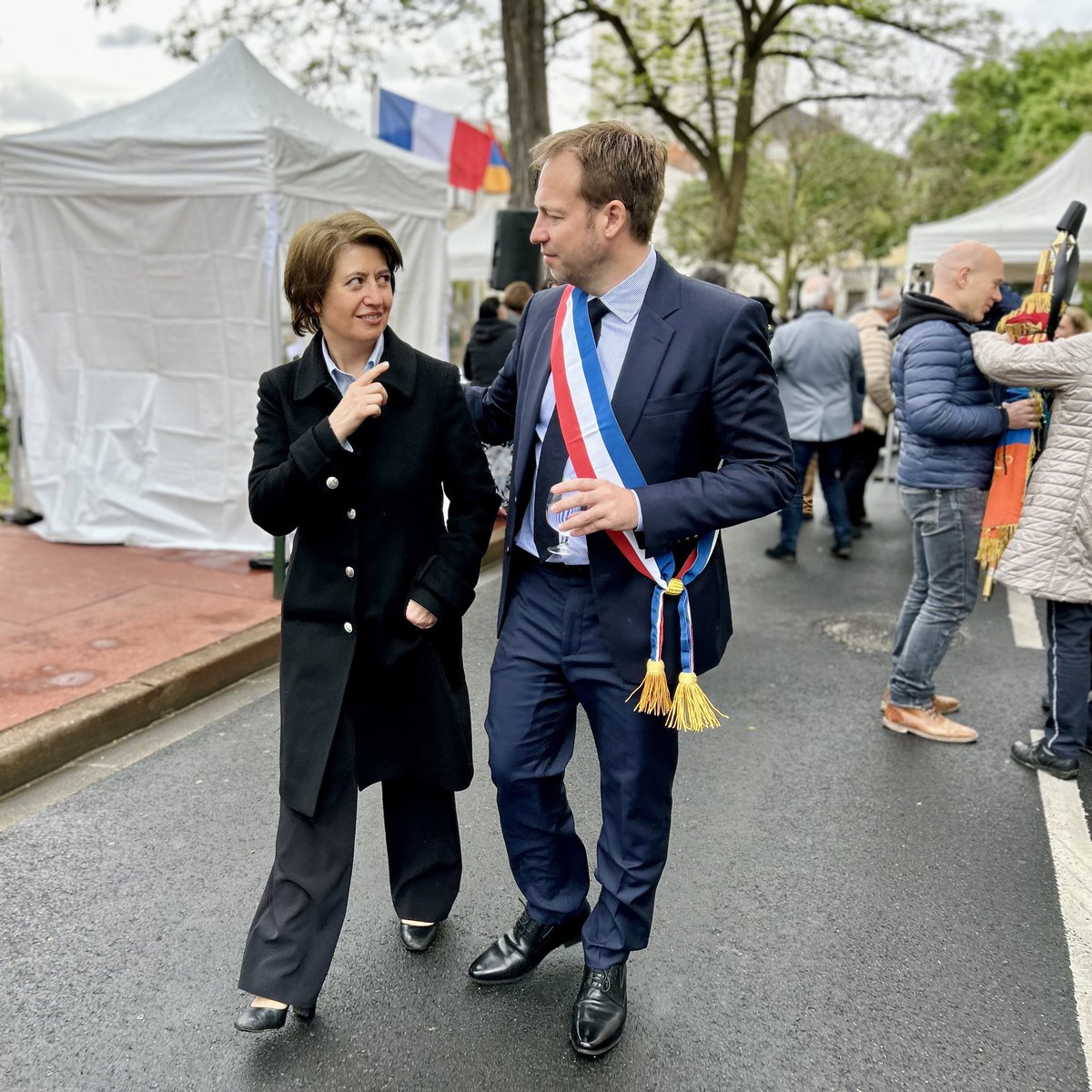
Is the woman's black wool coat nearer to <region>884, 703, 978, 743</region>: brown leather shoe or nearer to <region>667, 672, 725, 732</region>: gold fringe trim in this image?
<region>667, 672, 725, 732</region>: gold fringe trim

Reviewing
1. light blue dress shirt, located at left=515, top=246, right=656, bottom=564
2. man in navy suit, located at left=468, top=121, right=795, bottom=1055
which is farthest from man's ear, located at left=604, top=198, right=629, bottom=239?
light blue dress shirt, located at left=515, top=246, right=656, bottom=564

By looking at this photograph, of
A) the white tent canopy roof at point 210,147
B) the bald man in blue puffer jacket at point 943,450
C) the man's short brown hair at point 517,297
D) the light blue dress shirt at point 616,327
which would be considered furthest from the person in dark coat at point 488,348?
the light blue dress shirt at point 616,327

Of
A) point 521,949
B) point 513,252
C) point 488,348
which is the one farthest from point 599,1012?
point 513,252

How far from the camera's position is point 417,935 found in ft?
9.22

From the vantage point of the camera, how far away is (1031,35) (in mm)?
24359

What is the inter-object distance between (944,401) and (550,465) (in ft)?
7.68

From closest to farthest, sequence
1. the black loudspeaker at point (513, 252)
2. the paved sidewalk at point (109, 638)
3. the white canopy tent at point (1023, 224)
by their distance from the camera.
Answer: the paved sidewalk at point (109, 638) < the black loudspeaker at point (513, 252) < the white canopy tent at point (1023, 224)

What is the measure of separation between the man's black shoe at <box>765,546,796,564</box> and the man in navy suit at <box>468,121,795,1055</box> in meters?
5.40

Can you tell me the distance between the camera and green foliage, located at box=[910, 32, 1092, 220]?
3228 cm

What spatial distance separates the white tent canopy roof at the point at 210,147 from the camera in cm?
665

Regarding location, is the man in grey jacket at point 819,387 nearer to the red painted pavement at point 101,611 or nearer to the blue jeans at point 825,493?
the blue jeans at point 825,493

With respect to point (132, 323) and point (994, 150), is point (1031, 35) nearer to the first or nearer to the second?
point (994, 150)

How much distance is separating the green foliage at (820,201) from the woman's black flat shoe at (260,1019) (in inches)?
1341

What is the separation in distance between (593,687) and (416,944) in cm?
94
